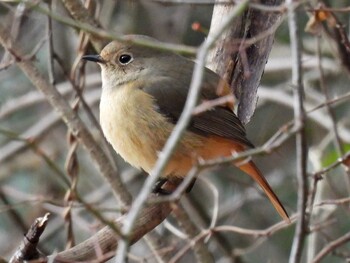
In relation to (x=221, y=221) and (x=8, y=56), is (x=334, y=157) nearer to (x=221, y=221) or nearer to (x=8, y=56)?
(x=221, y=221)

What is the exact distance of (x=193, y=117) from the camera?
183 inches

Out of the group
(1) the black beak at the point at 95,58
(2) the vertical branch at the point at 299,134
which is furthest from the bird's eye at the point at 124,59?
(2) the vertical branch at the point at 299,134

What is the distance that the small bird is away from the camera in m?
4.51

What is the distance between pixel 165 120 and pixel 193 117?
18cm

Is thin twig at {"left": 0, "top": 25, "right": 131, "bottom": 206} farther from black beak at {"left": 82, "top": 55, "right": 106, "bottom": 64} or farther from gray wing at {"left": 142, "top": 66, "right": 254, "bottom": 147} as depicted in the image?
gray wing at {"left": 142, "top": 66, "right": 254, "bottom": 147}

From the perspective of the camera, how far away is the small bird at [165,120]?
14.8ft

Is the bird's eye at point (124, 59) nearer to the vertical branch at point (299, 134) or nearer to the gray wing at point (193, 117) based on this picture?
the gray wing at point (193, 117)

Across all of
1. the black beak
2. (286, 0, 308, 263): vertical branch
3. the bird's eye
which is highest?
the black beak

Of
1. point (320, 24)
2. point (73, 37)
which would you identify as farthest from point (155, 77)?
point (73, 37)

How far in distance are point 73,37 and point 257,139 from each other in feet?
5.30

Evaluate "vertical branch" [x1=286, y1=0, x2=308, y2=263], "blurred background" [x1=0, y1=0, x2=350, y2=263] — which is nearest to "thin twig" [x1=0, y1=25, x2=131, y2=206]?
"blurred background" [x1=0, y1=0, x2=350, y2=263]

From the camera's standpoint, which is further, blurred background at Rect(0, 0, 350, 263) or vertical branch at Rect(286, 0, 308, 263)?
blurred background at Rect(0, 0, 350, 263)

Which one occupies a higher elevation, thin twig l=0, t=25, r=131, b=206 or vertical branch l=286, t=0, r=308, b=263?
thin twig l=0, t=25, r=131, b=206

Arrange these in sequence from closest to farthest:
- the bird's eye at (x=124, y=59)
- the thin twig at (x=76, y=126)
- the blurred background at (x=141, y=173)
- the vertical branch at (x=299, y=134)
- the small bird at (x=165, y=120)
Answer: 1. the vertical branch at (x=299, y=134)
2. the small bird at (x=165, y=120)
3. the bird's eye at (x=124, y=59)
4. the thin twig at (x=76, y=126)
5. the blurred background at (x=141, y=173)
